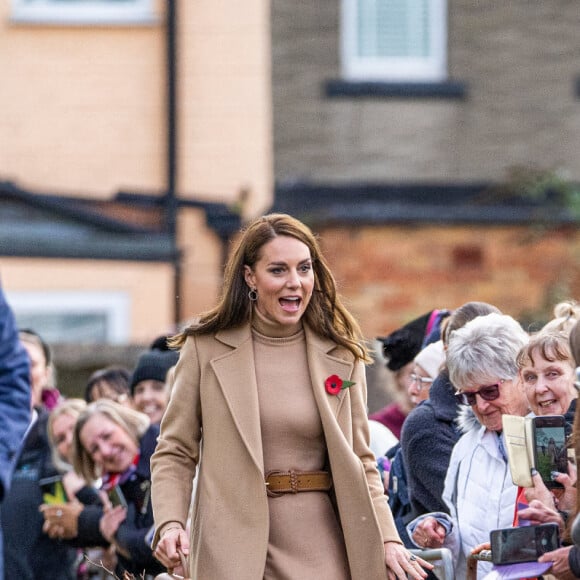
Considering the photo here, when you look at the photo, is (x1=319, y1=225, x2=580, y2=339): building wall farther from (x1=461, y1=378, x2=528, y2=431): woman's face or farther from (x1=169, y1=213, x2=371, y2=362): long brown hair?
(x1=169, y1=213, x2=371, y2=362): long brown hair

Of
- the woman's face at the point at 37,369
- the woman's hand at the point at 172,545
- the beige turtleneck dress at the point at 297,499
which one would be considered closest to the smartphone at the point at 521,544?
the beige turtleneck dress at the point at 297,499

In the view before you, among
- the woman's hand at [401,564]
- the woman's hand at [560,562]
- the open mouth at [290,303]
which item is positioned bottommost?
the woman's hand at [401,564]

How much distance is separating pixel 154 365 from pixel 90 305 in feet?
17.9

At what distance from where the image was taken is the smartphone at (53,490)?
9234 mm

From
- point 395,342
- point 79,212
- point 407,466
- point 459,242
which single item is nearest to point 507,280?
point 459,242

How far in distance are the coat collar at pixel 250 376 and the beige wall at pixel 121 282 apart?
8156mm

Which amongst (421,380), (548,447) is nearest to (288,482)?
(548,447)

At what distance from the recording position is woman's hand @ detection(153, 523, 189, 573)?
19.0 feet

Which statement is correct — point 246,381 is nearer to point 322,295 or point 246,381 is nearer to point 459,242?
point 322,295

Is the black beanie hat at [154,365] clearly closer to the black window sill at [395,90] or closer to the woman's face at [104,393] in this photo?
the woman's face at [104,393]

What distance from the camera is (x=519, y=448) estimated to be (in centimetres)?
571

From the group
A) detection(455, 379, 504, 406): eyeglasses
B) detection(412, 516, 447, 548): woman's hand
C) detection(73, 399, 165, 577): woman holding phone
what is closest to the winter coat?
detection(412, 516, 447, 548): woman's hand

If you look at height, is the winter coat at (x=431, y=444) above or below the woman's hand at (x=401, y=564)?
above

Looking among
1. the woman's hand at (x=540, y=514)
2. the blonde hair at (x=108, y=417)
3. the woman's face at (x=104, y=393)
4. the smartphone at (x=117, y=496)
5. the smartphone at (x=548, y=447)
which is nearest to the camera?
the woman's hand at (x=540, y=514)
